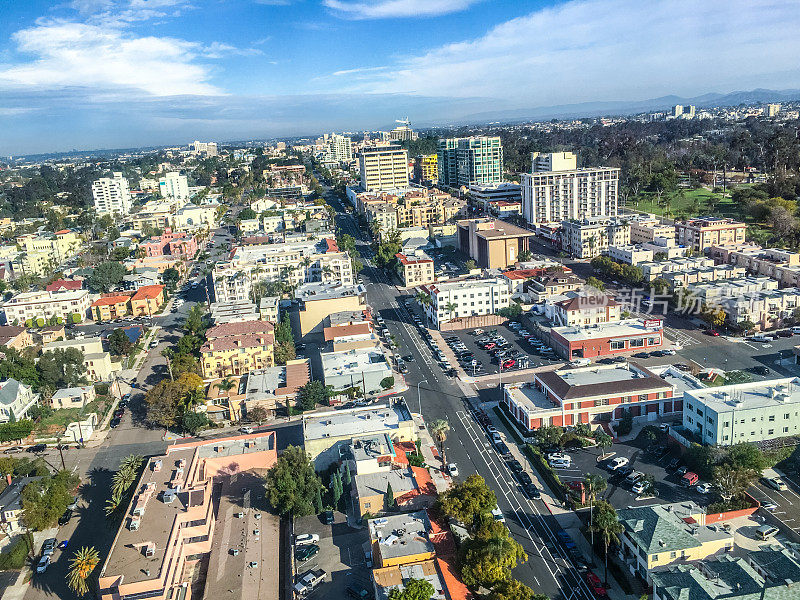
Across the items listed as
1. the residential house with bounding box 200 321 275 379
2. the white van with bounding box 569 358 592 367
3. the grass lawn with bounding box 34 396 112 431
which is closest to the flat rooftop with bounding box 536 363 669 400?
the white van with bounding box 569 358 592 367

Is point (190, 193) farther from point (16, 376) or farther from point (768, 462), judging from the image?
point (768, 462)

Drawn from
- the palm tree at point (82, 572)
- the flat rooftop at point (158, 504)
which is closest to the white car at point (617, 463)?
the flat rooftop at point (158, 504)

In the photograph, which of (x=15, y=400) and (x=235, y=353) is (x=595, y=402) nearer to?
(x=235, y=353)

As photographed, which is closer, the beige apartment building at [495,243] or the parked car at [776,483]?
the parked car at [776,483]

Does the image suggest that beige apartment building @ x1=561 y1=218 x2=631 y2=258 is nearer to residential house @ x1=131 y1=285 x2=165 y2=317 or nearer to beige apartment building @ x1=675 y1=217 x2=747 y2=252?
beige apartment building @ x1=675 y1=217 x2=747 y2=252

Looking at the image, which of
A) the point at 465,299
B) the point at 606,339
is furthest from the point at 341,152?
the point at 606,339

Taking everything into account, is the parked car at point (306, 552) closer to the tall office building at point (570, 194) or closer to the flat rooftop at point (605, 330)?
the flat rooftop at point (605, 330)

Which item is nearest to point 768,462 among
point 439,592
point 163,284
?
point 439,592
